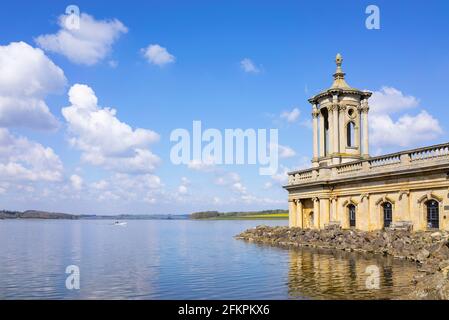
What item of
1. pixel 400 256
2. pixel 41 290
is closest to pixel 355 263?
pixel 400 256

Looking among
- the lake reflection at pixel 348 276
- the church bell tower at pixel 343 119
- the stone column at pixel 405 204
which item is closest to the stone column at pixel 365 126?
the church bell tower at pixel 343 119

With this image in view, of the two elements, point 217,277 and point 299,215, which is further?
point 299,215

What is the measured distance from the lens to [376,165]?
1469 inches

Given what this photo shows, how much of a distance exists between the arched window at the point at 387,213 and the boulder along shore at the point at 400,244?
1.20 meters

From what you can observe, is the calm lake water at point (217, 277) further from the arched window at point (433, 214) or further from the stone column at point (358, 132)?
the stone column at point (358, 132)

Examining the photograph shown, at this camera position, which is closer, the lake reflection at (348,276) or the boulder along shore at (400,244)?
the boulder along shore at (400,244)

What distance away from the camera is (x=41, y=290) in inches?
875

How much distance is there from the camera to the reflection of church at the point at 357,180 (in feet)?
104

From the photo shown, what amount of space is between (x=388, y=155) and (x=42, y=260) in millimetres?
26343

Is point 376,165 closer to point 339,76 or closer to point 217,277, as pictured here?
point 339,76

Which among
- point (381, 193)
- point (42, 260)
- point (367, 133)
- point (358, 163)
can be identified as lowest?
point (42, 260)

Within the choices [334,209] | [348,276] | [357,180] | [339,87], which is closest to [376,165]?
[357,180]

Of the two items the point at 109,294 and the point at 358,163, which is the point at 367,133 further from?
the point at 109,294

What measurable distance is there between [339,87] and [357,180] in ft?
34.5
